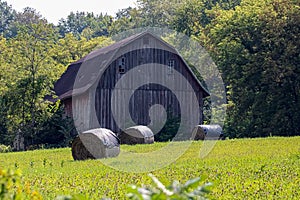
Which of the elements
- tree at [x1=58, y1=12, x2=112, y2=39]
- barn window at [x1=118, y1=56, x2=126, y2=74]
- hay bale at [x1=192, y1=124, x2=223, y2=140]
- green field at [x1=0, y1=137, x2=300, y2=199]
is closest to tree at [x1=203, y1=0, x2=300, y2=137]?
hay bale at [x1=192, y1=124, x2=223, y2=140]

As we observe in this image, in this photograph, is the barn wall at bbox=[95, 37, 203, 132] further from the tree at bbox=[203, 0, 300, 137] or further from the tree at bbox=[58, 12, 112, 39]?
the tree at bbox=[58, 12, 112, 39]

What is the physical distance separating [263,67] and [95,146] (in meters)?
20.3

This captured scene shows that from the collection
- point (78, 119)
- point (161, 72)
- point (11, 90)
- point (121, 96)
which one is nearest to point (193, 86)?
point (161, 72)

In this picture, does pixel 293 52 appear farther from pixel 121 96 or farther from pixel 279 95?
pixel 121 96

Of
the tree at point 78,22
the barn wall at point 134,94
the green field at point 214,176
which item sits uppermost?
the tree at point 78,22

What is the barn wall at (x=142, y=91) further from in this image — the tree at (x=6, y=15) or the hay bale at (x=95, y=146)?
the tree at (x=6, y=15)

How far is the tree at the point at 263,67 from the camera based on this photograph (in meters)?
37.7

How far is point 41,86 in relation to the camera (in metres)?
33.2

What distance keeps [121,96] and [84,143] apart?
564 inches

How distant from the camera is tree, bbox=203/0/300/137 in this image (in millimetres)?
37719

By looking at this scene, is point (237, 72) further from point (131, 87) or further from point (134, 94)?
point (131, 87)

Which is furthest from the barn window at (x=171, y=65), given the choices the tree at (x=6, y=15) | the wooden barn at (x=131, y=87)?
the tree at (x=6, y=15)

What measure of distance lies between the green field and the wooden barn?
13.3 m

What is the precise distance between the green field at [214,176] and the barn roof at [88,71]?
1394cm
